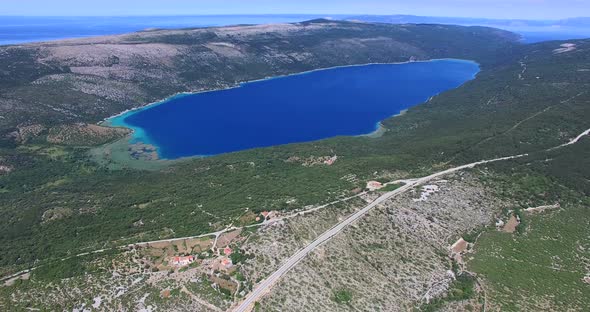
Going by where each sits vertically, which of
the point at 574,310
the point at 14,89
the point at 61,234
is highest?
the point at 14,89

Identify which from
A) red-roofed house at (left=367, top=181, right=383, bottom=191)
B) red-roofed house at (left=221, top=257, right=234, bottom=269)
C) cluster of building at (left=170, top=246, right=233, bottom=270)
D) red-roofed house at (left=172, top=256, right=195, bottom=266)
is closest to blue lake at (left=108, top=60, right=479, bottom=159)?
red-roofed house at (left=367, top=181, right=383, bottom=191)

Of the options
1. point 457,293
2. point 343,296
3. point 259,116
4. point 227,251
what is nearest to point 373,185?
point 457,293

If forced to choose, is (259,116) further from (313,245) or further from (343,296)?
(343,296)

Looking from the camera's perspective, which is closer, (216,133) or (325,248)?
(325,248)

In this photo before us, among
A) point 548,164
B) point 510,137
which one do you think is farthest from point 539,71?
point 548,164

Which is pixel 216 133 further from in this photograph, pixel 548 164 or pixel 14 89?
pixel 548 164

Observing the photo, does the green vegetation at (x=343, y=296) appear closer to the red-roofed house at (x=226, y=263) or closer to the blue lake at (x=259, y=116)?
the red-roofed house at (x=226, y=263)
